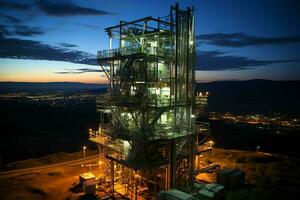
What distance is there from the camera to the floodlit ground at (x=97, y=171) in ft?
101

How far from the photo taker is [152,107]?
27.8m

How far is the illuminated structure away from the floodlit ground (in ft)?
21.7

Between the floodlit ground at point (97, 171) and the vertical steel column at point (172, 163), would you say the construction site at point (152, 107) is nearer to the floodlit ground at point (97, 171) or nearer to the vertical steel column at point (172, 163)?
the vertical steel column at point (172, 163)

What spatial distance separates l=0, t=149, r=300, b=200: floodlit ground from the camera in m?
30.8

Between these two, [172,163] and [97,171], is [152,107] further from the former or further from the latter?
[97,171]

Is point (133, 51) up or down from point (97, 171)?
up

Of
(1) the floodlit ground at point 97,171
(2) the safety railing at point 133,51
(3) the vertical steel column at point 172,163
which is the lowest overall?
(1) the floodlit ground at point 97,171

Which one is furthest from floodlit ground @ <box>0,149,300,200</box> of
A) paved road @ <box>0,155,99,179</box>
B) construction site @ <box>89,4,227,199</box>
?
construction site @ <box>89,4,227,199</box>

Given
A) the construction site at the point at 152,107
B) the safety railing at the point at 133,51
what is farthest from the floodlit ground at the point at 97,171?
the safety railing at the point at 133,51

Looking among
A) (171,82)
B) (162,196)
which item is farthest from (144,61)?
(162,196)

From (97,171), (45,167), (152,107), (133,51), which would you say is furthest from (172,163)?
(45,167)

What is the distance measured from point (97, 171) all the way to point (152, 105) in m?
18.4

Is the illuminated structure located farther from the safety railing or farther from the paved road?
the paved road

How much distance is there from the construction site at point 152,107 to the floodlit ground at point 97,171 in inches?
222
